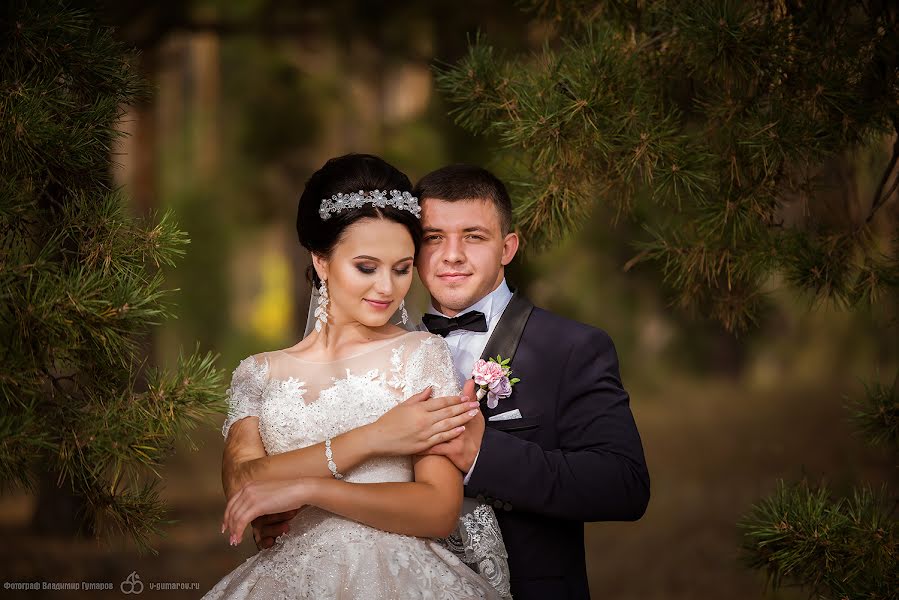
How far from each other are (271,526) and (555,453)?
89 cm

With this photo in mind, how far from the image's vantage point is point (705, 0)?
312 centimetres

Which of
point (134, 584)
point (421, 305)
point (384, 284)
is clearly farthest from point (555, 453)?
point (421, 305)

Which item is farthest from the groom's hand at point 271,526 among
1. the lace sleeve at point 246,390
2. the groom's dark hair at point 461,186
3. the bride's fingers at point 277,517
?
the groom's dark hair at point 461,186

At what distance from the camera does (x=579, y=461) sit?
9.75 ft

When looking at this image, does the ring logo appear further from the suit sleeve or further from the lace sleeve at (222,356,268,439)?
the suit sleeve

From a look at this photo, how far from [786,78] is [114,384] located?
2.34m

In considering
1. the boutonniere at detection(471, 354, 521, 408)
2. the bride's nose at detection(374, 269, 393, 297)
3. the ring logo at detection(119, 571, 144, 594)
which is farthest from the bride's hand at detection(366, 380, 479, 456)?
the ring logo at detection(119, 571, 144, 594)

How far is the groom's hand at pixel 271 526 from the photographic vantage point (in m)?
2.81

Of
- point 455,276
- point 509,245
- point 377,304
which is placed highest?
point 509,245

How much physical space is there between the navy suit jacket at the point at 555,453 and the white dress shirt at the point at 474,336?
0.06 metres

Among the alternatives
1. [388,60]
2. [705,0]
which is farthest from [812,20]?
[388,60]

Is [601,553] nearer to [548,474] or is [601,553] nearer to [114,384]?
[548,474]

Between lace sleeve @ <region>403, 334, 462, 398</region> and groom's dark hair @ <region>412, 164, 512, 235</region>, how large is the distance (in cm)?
58

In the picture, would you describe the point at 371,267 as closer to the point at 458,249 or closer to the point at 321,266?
the point at 321,266
